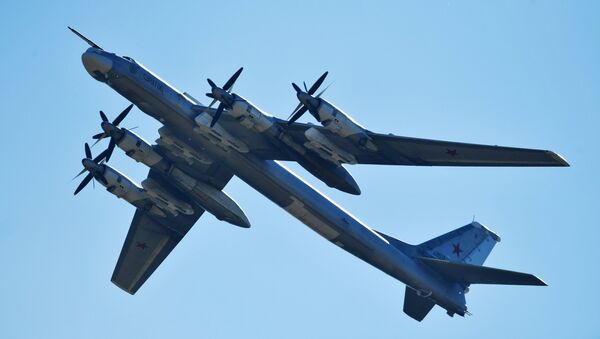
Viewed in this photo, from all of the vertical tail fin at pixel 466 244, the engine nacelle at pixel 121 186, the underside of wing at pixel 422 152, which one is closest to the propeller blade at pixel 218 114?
the underside of wing at pixel 422 152

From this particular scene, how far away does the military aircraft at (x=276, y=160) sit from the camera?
4128 cm

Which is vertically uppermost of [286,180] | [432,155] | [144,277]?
[432,155]

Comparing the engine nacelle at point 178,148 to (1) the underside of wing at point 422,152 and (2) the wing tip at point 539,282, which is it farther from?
(2) the wing tip at point 539,282

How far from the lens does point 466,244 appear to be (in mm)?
53344

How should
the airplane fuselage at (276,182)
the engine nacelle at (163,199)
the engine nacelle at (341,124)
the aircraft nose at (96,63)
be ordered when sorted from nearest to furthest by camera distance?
1. the engine nacelle at (341,124)
2. the aircraft nose at (96,63)
3. the airplane fuselage at (276,182)
4. the engine nacelle at (163,199)

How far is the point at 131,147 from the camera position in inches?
1780

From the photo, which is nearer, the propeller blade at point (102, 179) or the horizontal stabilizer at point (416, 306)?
the propeller blade at point (102, 179)

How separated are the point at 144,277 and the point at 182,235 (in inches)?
144

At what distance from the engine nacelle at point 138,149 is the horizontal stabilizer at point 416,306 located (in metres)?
15.7

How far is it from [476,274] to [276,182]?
39.0 ft

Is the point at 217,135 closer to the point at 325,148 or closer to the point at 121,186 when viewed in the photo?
the point at 325,148

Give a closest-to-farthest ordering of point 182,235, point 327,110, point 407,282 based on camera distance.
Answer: point 327,110, point 407,282, point 182,235

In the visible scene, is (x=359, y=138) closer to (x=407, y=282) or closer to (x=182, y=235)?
(x=407, y=282)

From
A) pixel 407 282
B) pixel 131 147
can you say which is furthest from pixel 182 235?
pixel 407 282
